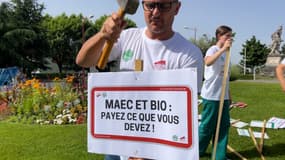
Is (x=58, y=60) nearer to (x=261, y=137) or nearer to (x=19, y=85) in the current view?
(x=19, y=85)

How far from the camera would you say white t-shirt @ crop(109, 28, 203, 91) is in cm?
196

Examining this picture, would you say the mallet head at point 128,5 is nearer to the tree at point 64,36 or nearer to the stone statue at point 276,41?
the stone statue at point 276,41

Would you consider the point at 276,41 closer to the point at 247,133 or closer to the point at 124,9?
the point at 247,133

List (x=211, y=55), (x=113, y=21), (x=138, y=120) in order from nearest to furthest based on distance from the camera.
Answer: (x=113, y=21)
(x=138, y=120)
(x=211, y=55)

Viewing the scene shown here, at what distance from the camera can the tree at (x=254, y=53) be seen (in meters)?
59.1

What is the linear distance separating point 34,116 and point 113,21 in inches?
294

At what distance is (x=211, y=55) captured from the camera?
15.5ft

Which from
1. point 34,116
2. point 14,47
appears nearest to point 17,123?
point 34,116

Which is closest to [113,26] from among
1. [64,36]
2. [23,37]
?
[23,37]

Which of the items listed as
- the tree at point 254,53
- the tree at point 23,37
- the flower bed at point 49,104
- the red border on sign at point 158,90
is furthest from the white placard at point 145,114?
the tree at point 254,53

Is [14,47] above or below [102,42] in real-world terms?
above

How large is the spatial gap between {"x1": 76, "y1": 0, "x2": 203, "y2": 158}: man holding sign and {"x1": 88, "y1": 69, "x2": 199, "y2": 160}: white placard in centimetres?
14

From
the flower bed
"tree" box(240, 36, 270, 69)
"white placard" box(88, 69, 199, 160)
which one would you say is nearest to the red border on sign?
"white placard" box(88, 69, 199, 160)

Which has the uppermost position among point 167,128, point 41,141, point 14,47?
point 14,47
